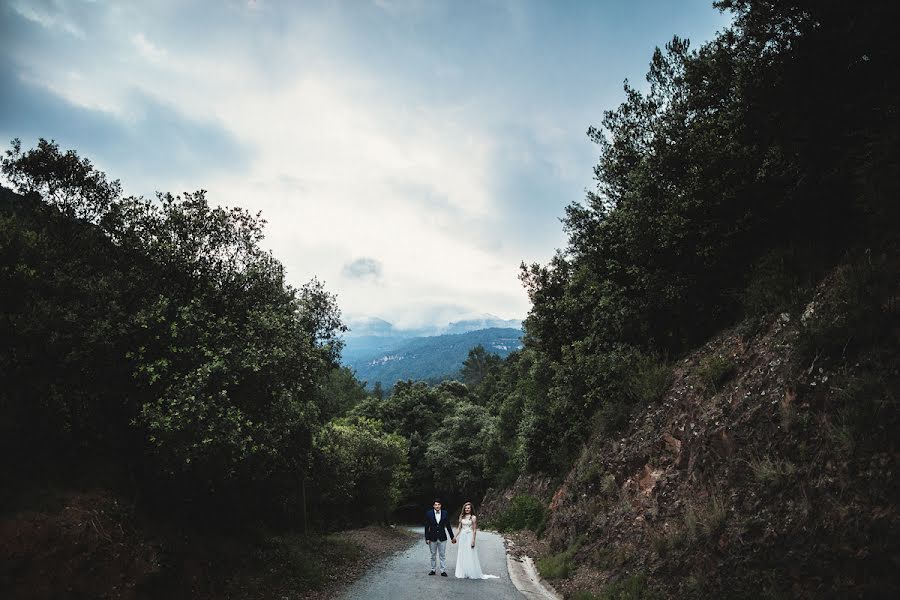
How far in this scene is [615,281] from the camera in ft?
A: 54.9

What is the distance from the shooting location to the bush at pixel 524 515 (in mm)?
25203

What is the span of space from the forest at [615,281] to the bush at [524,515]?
1120 cm

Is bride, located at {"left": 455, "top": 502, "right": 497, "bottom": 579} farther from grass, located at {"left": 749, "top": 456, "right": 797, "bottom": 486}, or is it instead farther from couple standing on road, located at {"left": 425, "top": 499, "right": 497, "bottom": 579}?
grass, located at {"left": 749, "top": 456, "right": 797, "bottom": 486}

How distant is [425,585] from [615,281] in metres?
11.3

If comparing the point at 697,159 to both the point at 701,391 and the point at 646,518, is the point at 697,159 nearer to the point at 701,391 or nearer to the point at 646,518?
the point at 701,391

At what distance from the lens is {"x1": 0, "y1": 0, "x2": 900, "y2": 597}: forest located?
883cm

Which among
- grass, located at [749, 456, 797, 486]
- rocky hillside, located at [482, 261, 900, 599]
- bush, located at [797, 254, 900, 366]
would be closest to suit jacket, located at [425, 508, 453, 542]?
rocky hillside, located at [482, 261, 900, 599]

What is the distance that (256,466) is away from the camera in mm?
11641

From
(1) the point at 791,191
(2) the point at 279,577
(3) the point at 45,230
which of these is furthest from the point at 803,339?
(3) the point at 45,230

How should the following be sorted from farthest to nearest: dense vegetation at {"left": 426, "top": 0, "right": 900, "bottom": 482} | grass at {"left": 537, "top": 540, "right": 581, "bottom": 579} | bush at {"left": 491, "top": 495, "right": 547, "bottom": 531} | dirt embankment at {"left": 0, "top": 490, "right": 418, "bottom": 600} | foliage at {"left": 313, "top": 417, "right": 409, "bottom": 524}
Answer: bush at {"left": 491, "top": 495, "right": 547, "bottom": 531}
foliage at {"left": 313, "top": 417, "right": 409, "bottom": 524}
grass at {"left": 537, "top": 540, "right": 581, "bottom": 579}
dense vegetation at {"left": 426, "top": 0, "right": 900, "bottom": 482}
dirt embankment at {"left": 0, "top": 490, "right": 418, "bottom": 600}

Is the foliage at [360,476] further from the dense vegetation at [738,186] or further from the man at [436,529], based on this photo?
the dense vegetation at [738,186]

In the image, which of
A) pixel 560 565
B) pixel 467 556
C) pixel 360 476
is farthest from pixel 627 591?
pixel 360 476

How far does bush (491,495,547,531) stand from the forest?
441 inches

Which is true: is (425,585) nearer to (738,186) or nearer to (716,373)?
(716,373)
